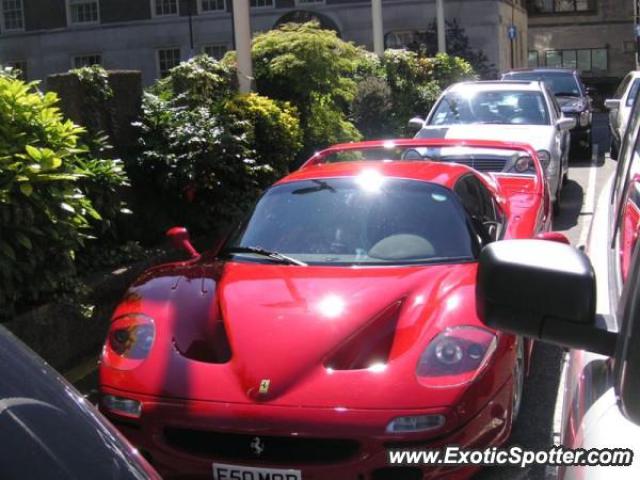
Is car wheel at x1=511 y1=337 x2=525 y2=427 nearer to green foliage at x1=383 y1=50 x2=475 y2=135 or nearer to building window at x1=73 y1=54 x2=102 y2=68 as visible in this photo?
green foliage at x1=383 y1=50 x2=475 y2=135

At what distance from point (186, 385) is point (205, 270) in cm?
118

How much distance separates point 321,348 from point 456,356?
62 cm

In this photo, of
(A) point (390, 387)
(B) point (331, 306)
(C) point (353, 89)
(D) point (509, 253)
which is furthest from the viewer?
(C) point (353, 89)

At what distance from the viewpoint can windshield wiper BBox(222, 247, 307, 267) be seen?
4.96 metres

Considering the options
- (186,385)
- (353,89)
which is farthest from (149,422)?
(353,89)

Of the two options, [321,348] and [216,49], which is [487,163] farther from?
[216,49]

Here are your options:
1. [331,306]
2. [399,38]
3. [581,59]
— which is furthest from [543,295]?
[581,59]

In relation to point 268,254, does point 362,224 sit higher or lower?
higher

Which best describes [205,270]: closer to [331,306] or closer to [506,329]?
[331,306]

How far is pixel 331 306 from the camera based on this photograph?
430 cm

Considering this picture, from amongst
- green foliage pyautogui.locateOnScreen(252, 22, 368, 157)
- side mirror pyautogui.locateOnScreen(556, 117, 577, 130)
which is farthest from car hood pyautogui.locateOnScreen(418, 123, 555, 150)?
green foliage pyautogui.locateOnScreen(252, 22, 368, 157)

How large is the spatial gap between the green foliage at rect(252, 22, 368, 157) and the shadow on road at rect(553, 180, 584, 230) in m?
3.42

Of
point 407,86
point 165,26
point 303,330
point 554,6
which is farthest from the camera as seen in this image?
point 554,6

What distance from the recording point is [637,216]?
109 inches
